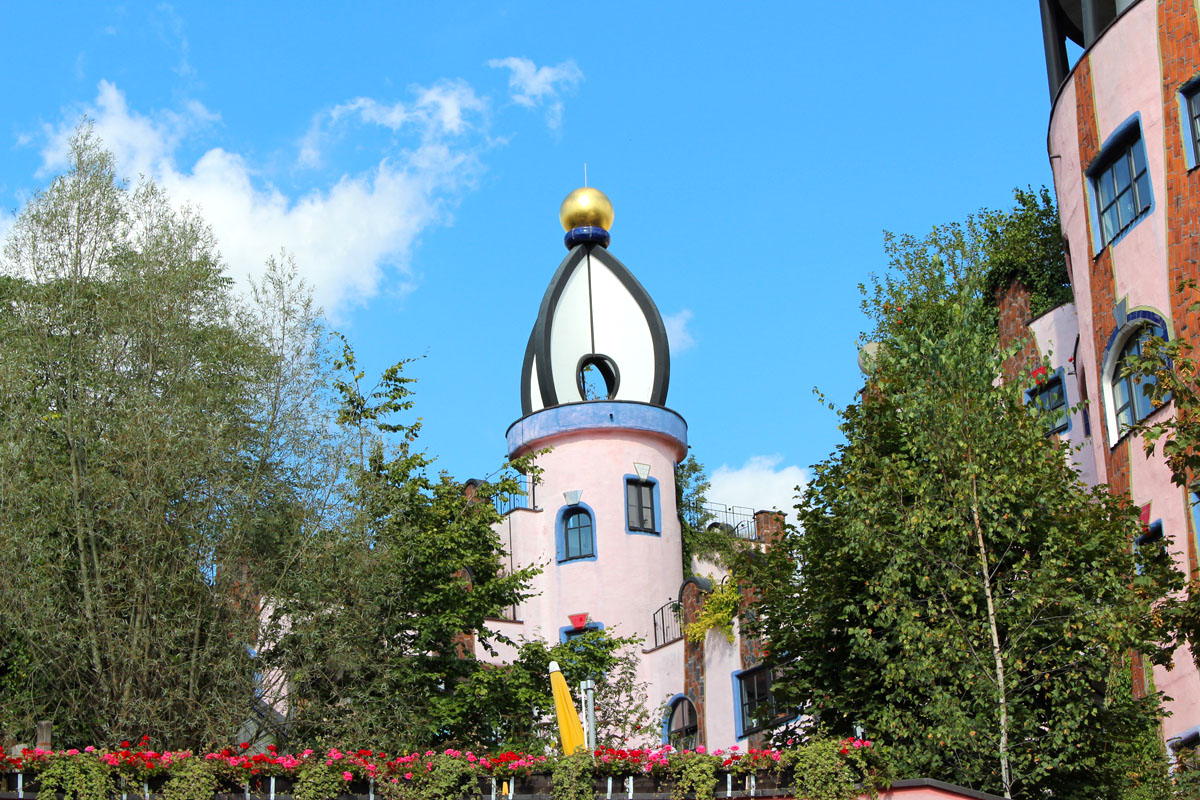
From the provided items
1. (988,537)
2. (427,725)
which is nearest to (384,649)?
(427,725)

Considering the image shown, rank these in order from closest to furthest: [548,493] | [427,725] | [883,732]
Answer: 1. [883,732]
2. [427,725]
3. [548,493]

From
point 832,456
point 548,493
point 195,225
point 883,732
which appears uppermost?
point 195,225

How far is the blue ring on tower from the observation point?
2541 centimetres

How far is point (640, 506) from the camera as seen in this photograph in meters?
22.8

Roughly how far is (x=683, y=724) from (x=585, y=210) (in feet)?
32.6

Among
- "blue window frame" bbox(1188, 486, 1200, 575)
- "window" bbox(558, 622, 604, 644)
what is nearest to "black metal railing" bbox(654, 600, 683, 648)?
"window" bbox(558, 622, 604, 644)

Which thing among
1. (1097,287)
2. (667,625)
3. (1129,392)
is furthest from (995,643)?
(667,625)

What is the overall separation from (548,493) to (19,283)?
10.1 metres

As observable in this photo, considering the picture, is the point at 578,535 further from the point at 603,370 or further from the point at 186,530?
the point at 186,530

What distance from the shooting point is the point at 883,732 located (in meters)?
11.4

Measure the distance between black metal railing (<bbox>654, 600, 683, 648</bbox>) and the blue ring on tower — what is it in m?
7.36

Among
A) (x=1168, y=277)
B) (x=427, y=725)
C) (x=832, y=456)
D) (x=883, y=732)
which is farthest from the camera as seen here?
(x=427, y=725)

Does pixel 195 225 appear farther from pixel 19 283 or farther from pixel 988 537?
pixel 988 537

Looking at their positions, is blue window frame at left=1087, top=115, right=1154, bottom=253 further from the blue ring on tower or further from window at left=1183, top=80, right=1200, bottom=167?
the blue ring on tower
